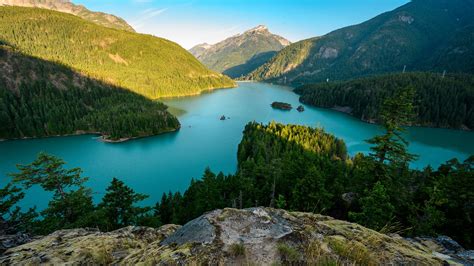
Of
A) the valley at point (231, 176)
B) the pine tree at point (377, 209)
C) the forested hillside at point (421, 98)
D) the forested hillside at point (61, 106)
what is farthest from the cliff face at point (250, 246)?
the forested hillside at point (421, 98)

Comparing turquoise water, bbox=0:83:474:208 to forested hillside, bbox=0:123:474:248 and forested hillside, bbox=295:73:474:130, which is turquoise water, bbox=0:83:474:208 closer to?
forested hillside, bbox=295:73:474:130

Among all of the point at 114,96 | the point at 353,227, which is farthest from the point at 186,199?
the point at 114,96

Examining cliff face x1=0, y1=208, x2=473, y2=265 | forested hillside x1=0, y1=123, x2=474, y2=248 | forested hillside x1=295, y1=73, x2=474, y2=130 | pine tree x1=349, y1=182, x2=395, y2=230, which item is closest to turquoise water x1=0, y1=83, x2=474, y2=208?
forested hillside x1=295, y1=73, x2=474, y2=130

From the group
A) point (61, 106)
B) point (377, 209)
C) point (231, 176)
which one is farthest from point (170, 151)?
point (61, 106)

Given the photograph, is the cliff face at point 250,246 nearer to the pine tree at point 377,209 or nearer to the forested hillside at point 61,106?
the pine tree at point 377,209

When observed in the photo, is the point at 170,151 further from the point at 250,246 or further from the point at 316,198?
the point at 250,246

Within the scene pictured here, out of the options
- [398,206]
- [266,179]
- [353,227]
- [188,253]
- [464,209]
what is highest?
[188,253]

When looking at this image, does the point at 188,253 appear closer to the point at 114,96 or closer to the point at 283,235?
the point at 283,235
